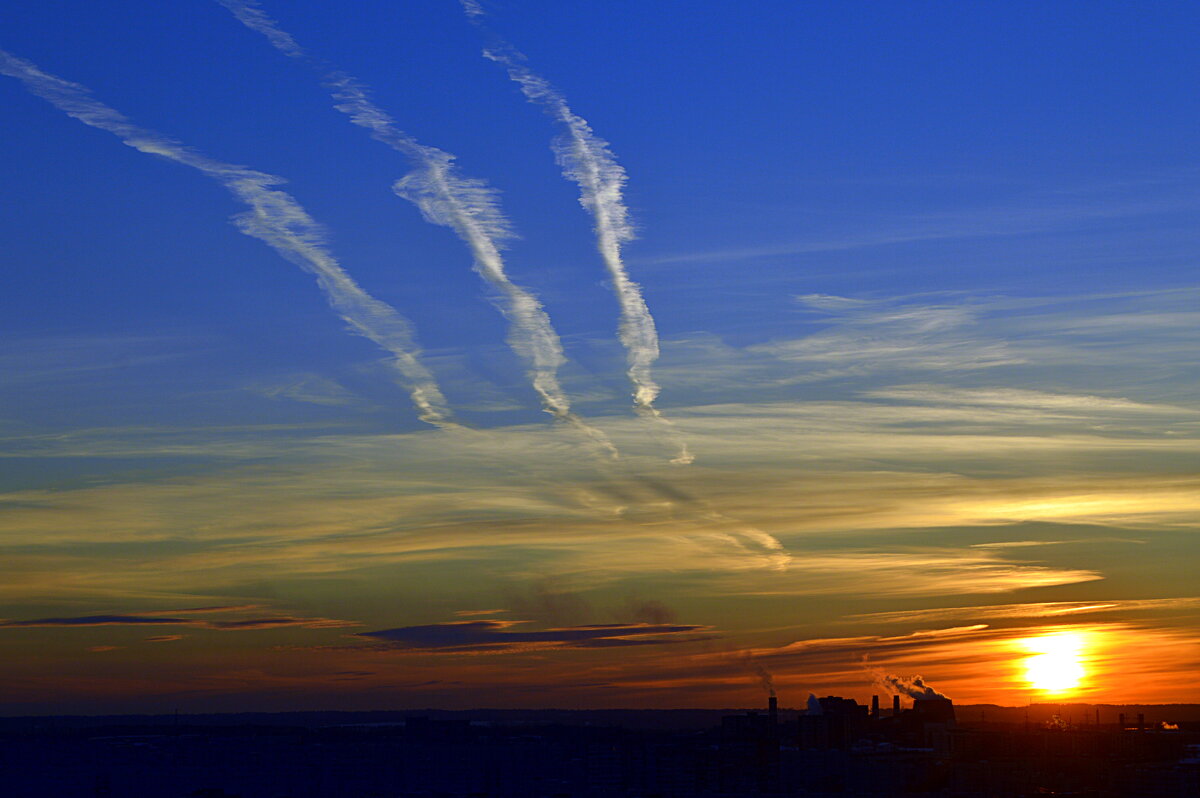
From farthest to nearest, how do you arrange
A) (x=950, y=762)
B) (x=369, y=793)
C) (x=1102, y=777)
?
(x=950, y=762) → (x=1102, y=777) → (x=369, y=793)

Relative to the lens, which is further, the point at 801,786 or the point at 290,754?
the point at 290,754

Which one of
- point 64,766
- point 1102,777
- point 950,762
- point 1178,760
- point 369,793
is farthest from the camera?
point 1178,760

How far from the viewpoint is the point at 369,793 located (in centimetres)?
14250

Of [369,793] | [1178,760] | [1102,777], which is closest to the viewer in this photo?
[369,793]

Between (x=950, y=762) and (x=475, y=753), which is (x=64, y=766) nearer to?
(x=475, y=753)

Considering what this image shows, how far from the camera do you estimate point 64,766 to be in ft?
519

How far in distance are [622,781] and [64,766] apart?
201 feet

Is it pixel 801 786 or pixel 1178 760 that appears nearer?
pixel 801 786

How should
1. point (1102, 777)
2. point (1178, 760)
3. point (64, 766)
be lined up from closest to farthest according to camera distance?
point (64, 766) → point (1102, 777) → point (1178, 760)

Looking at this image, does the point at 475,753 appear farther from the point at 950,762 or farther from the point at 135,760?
the point at 950,762

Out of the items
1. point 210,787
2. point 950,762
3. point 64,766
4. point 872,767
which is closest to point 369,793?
point 210,787

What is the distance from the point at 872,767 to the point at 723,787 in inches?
816

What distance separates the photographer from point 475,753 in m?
182

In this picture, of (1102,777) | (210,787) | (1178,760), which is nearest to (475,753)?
(210,787)
